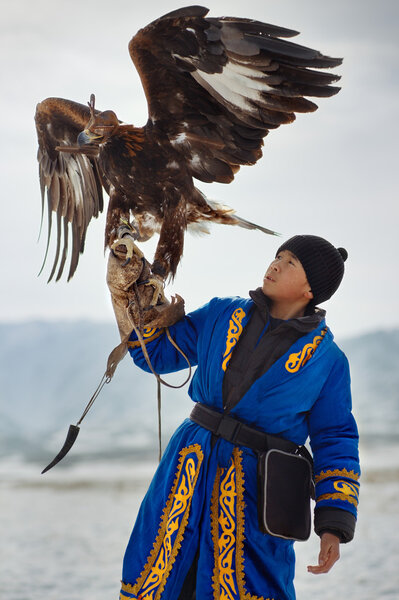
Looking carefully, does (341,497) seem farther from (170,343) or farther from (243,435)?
(170,343)

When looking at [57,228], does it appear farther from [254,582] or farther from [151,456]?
[151,456]

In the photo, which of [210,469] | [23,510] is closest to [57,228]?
[210,469]

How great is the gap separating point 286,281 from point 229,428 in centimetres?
41

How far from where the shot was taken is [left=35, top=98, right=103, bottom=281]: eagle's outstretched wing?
284 centimetres

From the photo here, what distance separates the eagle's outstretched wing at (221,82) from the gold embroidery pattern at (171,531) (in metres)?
1.02

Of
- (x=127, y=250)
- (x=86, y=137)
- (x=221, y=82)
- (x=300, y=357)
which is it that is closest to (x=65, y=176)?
(x=86, y=137)

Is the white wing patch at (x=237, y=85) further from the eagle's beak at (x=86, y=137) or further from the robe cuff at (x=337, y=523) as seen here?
the robe cuff at (x=337, y=523)

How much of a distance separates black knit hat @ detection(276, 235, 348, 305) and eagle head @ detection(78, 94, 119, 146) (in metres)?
0.83

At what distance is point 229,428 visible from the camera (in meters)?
1.79

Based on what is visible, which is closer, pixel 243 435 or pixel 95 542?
pixel 243 435

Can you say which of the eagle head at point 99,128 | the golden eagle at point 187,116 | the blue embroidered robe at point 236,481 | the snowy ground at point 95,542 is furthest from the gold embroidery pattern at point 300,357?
the snowy ground at point 95,542

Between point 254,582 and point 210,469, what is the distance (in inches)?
11.1

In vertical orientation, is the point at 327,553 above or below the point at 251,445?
below

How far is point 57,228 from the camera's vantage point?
2924mm
